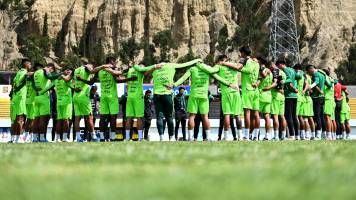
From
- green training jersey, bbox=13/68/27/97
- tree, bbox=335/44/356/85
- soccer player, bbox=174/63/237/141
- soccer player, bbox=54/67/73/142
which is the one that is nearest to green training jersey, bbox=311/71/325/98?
soccer player, bbox=174/63/237/141

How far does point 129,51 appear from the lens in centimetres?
9881

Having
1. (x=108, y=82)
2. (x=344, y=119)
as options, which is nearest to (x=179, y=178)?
(x=108, y=82)

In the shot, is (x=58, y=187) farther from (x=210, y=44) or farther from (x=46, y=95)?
(x=210, y=44)

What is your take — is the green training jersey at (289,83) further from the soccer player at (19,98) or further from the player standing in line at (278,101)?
the soccer player at (19,98)

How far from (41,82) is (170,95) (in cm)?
334

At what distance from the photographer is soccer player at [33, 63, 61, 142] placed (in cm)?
2042

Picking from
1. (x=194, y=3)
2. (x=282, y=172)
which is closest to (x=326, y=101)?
(x=282, y=172)

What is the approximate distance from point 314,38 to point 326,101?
78616 mm

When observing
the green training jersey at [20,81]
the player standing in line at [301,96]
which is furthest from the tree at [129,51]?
the green training jersey at [20,81]

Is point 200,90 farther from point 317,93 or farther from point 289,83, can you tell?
point 317,93

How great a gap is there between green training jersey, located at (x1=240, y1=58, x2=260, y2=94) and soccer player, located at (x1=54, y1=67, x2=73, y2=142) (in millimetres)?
4716

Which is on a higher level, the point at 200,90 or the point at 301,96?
the point at 200,90

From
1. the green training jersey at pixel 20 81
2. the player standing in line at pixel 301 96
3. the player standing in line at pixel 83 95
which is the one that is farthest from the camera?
the player standing in line at pixel 301 96

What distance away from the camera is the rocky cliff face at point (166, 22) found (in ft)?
333
